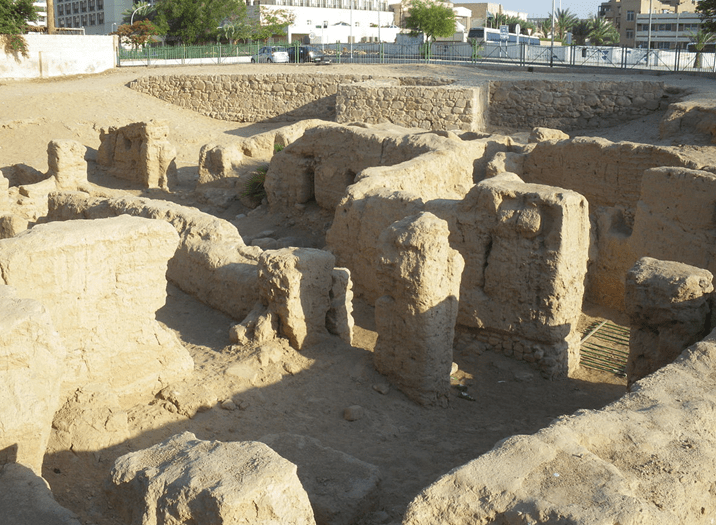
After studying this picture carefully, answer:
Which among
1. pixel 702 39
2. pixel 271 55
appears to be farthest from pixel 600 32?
pixel 271 55

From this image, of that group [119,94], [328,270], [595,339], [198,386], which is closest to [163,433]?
[198,386]

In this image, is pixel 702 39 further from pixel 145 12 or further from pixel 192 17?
pixel 145 12

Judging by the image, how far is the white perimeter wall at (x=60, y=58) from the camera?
91.0 ft

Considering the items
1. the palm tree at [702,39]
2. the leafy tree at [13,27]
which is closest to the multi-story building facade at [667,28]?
the palm tree at [702,39]

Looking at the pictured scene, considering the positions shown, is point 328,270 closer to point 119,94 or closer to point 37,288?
point 37,288

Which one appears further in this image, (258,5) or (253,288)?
(258,5)

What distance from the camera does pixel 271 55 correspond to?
33.0m

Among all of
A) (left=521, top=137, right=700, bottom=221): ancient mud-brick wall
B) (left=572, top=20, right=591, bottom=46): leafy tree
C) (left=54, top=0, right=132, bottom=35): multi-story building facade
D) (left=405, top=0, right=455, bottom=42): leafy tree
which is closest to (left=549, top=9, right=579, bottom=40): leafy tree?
(left=572, top=20, right=591, bottom=46): leafy tree

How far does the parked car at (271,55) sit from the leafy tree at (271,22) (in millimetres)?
13289

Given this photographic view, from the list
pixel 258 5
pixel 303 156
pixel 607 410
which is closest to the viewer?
pixel 607 410

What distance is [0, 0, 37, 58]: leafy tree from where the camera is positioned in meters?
27.4

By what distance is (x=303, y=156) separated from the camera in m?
14.0

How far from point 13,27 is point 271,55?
10154 millimetres

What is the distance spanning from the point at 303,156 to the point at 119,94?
44.1 ft
